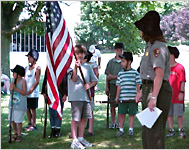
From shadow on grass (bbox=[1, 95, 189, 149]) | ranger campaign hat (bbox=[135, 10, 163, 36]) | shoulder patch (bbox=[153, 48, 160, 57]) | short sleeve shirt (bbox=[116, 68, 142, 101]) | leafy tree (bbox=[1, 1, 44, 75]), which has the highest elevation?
leafy tree (bbox=[1, 1, 44, 75])

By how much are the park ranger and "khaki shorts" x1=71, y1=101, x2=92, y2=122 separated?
1.74 metres

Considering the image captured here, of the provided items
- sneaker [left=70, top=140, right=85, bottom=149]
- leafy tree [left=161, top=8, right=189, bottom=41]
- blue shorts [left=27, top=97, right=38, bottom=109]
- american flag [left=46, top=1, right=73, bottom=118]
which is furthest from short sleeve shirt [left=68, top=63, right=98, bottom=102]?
leafy tree [left=161, top=8, right=189, bottom=41]

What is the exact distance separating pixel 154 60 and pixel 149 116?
2.33 ft

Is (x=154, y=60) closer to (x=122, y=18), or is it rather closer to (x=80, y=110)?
(x=80, y=110)

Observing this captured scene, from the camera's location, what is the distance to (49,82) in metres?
6.04

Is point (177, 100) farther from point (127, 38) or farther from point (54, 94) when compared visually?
point (127, 38)

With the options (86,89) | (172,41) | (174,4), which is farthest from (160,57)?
(172,41)

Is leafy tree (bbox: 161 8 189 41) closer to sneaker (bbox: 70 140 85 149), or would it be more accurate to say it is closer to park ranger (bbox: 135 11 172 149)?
sneaker (bbox: 70 140 85 149)

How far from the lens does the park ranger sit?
452cm

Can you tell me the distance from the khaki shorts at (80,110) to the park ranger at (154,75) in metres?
1.74

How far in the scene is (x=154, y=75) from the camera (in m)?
4.64

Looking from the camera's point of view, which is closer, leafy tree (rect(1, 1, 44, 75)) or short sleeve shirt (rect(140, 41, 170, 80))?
short sleeve shirt (rect(140, 41, 170, 80))

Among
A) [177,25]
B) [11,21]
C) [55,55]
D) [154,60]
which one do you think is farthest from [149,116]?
[177,25]

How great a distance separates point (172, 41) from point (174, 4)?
21.9 ft
